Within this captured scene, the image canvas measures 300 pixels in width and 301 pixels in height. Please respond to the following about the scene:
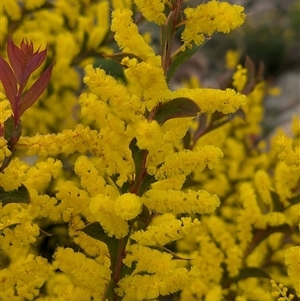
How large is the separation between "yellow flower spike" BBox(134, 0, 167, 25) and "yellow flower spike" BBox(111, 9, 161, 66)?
0.07ft

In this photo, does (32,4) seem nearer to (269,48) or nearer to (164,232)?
(164,232)

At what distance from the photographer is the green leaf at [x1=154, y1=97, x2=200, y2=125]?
898 millimetres

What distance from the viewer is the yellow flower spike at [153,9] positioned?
3.05 feet

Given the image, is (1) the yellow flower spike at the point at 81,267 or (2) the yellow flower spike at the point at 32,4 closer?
(1) the yellow flower spike at the point at 81,267

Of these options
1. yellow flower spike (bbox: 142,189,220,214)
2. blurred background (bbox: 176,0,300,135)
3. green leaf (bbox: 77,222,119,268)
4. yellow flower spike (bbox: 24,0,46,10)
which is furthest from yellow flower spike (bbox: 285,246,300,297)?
blurred background (bbox: 176,0,300,135)

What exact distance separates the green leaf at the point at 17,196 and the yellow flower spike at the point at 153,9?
0.33 m

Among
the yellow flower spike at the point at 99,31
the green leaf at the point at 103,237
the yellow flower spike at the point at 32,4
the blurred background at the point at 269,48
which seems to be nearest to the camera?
the green leaf at the point at 103,237

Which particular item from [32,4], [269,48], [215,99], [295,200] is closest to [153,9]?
[215,99]

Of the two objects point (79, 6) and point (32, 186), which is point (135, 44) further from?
point (79, 6)

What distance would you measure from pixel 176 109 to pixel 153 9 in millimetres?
151

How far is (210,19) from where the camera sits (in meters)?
0.93

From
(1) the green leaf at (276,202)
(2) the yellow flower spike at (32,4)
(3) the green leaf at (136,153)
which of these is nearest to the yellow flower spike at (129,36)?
(3) the green leaf at (136,153)

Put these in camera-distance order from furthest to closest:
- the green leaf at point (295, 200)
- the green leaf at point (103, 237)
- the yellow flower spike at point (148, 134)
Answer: the green leaf at point (295, 200) → the green leaf at point (103, 237) → the yellow flower spike at point (148, 134)

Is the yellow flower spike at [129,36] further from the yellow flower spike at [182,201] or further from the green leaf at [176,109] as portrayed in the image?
the yellow flower spike at [182,201]
